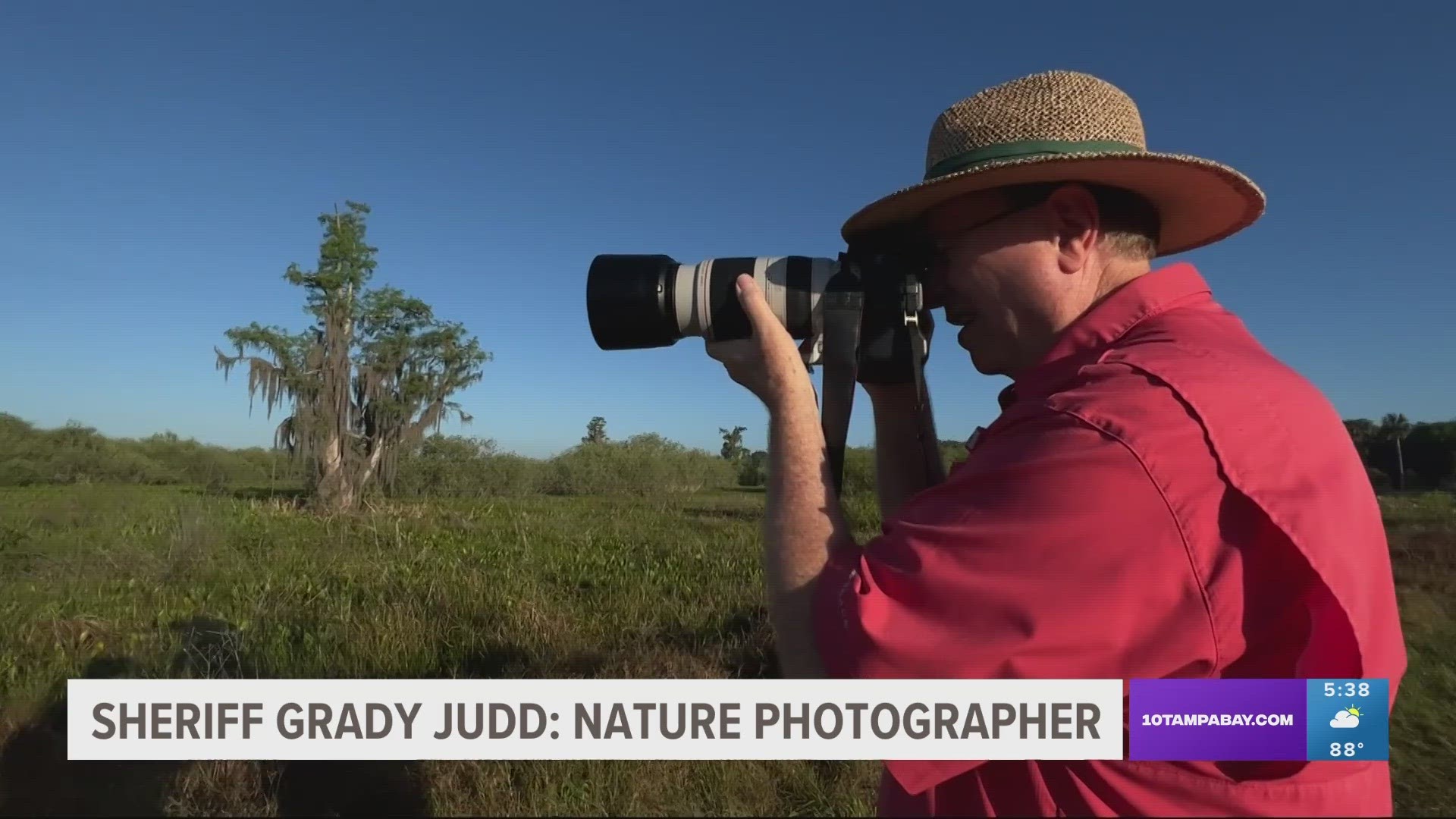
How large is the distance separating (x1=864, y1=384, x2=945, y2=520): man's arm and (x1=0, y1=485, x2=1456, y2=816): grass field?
5.43 ft

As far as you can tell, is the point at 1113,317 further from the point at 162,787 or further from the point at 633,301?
the point at 162,787

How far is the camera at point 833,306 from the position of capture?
4.10ft

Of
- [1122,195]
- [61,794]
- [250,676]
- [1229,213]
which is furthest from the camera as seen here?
[250,676]

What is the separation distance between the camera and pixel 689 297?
1391 millimetres

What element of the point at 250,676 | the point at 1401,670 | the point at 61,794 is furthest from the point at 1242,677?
the point at 250,676

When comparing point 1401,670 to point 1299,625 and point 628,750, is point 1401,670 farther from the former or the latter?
point 628,750

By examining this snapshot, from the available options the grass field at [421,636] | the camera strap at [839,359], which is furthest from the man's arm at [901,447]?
the grass field at [421,636]

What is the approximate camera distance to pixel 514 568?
7.12 metres

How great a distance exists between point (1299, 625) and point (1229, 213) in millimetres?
841

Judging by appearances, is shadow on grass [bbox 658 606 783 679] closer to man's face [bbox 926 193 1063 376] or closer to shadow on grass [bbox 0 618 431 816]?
shadow on grass [bbox 0 618 431 816]

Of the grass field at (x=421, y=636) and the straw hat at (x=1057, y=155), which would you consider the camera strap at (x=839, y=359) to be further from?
the grass field at (x=421, y=636)

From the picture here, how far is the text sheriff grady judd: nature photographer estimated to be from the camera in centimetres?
90

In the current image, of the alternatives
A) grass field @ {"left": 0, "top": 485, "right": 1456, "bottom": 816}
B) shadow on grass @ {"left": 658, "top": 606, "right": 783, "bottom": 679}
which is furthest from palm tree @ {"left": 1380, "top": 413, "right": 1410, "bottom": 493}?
shadow on grass @ {"left": 658, "top": 606, "right": 783, "bottom": 679}

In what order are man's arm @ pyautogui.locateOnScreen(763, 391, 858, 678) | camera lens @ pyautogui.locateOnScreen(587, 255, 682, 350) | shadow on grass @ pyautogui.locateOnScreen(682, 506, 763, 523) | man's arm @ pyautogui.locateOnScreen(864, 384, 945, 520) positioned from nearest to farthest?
man's arm @ pyautogui.locateOnScreen(763, 391, 858, 678) → camera lens @ pyautogui.locateOnScreen(587, 255, 682, 350) → man's arm @ pyautogui.locateOnScreen(864, 384, 945, 520) → shadow on grass @ pyautogui.locateOnScreen(682, 506, 763, 523)
